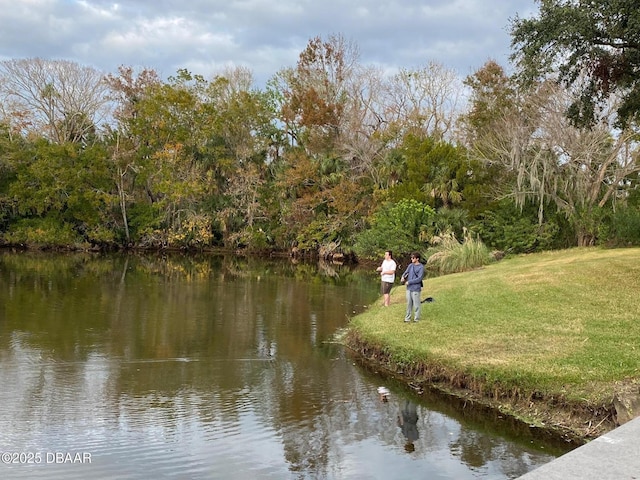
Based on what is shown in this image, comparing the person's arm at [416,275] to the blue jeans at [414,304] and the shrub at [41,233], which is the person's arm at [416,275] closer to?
the blue jeans at [414,304]

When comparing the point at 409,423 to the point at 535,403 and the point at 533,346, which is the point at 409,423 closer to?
the point at 535,403

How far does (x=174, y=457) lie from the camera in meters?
6.75

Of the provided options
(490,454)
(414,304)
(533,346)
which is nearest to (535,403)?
(490,454)

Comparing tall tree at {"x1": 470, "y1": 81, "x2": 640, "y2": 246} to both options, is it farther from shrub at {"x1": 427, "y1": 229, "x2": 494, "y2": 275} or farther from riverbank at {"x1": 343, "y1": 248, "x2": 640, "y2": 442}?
riverbank at {"x1": 343, "y1": 248, "x2": 640, "y2": 442}

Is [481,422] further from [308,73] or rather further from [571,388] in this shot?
[308,73]

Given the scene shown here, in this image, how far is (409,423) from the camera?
8172 mm

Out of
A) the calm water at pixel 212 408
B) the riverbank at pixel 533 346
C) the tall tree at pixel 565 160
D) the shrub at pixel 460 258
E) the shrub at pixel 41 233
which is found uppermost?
the tall tree at pixel 565 160

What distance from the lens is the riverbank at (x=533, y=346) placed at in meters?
7.99

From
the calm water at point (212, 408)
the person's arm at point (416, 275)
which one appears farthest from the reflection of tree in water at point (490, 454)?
the person's arm at point (416, 275)

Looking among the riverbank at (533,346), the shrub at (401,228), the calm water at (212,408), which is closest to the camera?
the calm water at (212,408)

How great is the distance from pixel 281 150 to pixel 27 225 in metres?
18.0

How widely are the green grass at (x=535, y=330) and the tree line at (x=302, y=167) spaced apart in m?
13.9

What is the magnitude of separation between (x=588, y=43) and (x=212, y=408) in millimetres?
11569

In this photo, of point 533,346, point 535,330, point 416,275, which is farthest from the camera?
point 416,275
